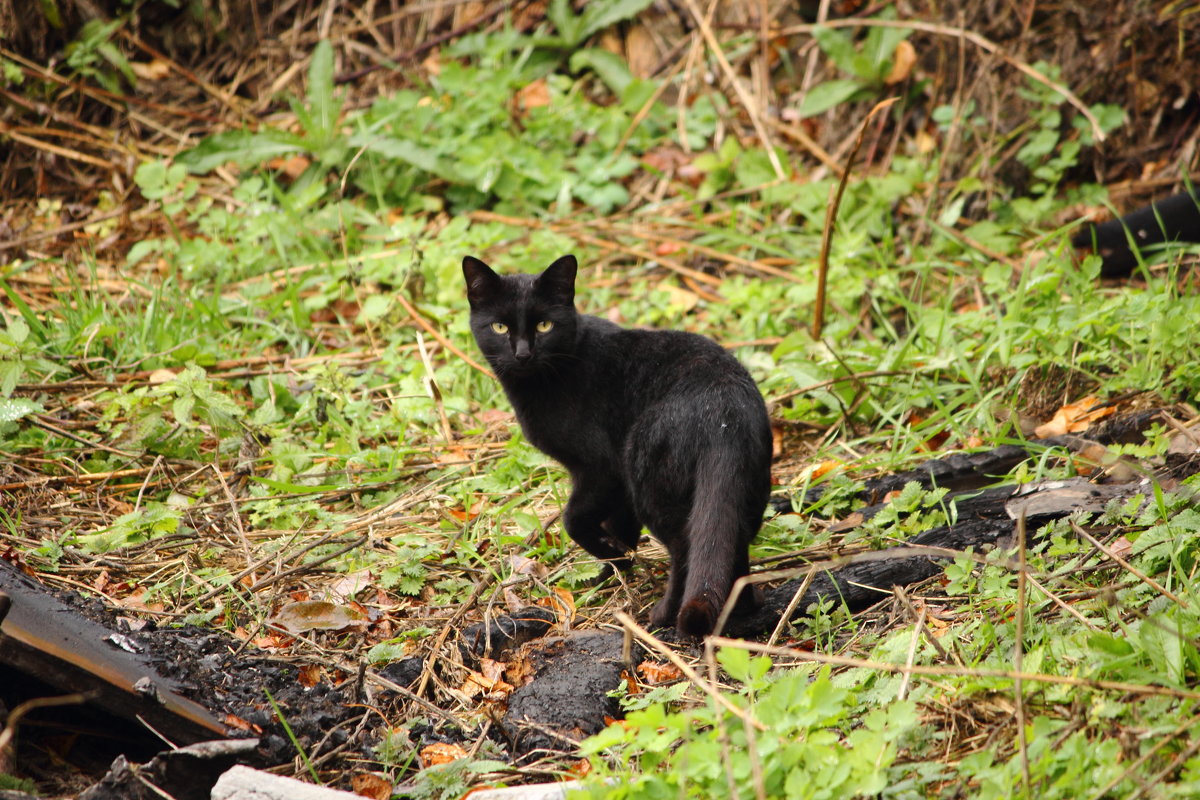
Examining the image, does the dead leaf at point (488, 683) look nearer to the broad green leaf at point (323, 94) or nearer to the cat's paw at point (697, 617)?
the cat's paw at point (697, 617)

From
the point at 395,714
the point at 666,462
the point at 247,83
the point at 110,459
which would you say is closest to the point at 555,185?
the point at 247,83

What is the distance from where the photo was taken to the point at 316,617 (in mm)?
2928

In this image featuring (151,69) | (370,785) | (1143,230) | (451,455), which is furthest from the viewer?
(151,69)

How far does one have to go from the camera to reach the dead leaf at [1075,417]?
137 inches

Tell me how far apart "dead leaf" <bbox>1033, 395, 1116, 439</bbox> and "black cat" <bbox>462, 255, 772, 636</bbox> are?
1.33 m

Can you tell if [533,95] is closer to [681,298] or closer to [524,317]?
[681,298]

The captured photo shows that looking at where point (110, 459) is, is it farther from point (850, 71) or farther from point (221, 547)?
point (850, 71)

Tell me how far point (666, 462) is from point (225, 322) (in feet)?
9.71

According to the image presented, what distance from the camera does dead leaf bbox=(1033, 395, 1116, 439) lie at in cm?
349

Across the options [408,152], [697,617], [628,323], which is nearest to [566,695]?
[697,617]

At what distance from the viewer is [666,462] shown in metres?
2.87

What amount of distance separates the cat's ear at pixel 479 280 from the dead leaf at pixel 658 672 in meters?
1.39

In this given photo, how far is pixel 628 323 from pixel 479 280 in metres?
1.79

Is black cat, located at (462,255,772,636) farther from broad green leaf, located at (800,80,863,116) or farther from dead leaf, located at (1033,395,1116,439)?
broad green leaf, located at (800,80,863,116)
